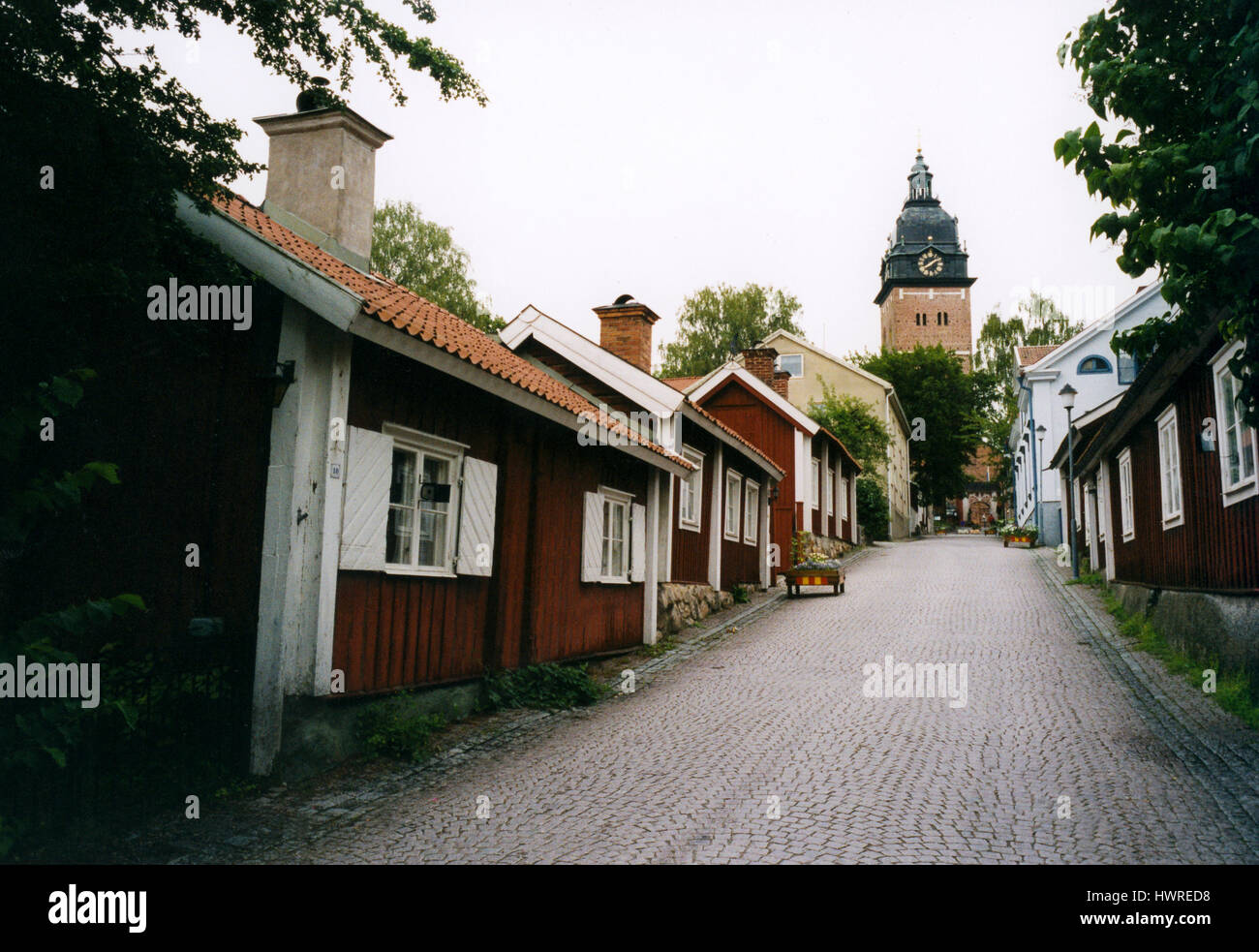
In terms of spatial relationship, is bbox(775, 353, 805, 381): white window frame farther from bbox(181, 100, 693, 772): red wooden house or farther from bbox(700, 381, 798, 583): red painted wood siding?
bbox(181, 100, 693, 772): red wooden house

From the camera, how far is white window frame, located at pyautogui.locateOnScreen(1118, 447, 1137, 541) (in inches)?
615

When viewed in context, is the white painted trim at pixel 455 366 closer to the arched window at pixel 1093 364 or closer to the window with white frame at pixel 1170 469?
the window with white frame at pixel 1170 469

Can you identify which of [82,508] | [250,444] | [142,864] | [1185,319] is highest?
[1185,319]

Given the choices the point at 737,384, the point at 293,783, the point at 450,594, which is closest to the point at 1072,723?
the point at 450,594

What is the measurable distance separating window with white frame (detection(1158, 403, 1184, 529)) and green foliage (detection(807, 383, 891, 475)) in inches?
911

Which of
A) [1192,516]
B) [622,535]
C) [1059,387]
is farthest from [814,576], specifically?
[1059,387]

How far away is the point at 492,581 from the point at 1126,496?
38.9 feet

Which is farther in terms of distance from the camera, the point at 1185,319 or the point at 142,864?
the point at 1185,319

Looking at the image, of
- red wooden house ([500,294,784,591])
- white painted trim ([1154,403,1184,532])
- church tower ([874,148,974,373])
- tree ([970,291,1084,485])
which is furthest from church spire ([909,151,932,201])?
white painted trim ([1154,403,1184,532])

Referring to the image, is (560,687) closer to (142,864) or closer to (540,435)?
(540,435)

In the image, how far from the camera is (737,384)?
26.5 meters

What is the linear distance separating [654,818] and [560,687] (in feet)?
14.5

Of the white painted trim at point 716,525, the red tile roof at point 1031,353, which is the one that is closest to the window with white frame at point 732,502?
the white painted trim at point 716,525

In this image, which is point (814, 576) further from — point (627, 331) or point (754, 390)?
point (754, 390)
